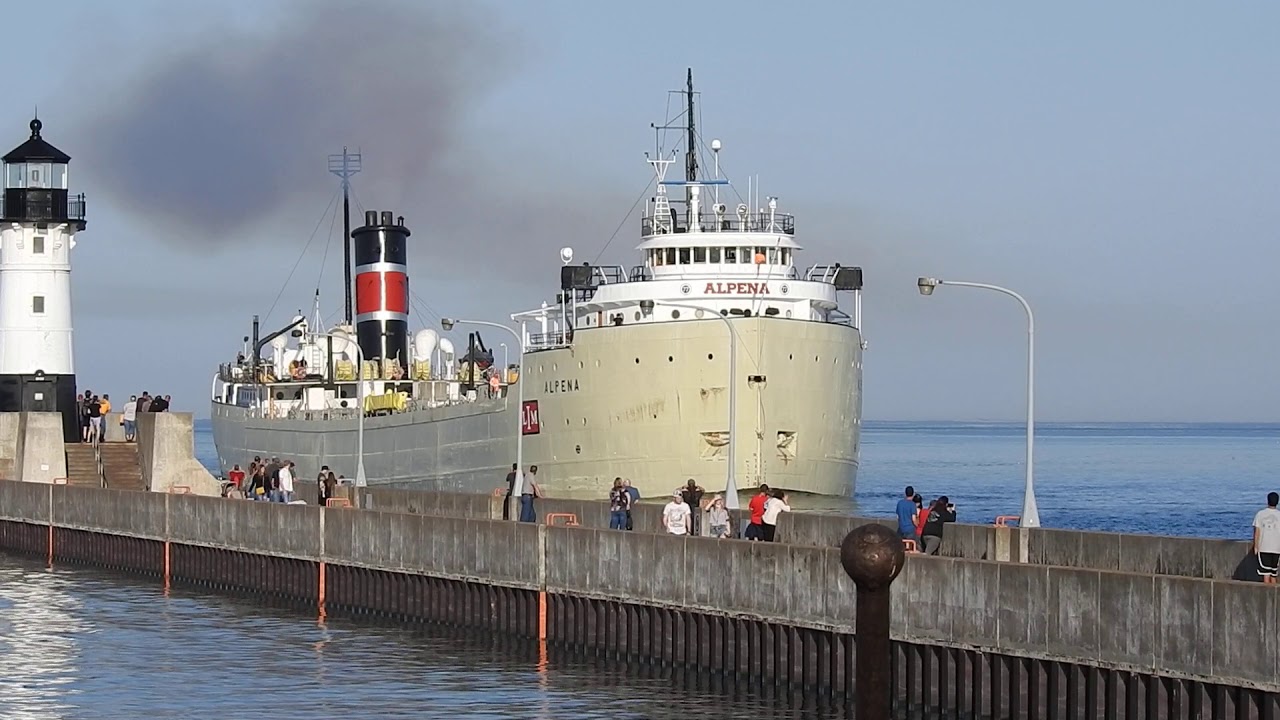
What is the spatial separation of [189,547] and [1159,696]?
2981 cm

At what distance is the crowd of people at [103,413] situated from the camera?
2438 inches

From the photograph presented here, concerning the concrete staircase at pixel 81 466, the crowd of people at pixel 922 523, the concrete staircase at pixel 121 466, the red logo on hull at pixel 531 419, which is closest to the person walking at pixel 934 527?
the crowd of people at pixel 922 523

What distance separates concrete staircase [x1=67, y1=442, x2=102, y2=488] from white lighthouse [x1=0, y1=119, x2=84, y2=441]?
2955mm

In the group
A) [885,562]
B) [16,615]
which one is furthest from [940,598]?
[16,615]

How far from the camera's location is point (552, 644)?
34.1 m

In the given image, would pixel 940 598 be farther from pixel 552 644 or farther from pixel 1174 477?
pixel 1174 477

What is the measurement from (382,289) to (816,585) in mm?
61463

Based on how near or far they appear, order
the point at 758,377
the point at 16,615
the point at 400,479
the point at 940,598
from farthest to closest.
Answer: the point at 400,479 < the point at 758,377 < the point at 16,615 < the point at 940,598

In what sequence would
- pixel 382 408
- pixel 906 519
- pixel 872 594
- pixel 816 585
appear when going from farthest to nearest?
pixel 382 408, pixel 906 519, pixel 816 585, pixel 872 594

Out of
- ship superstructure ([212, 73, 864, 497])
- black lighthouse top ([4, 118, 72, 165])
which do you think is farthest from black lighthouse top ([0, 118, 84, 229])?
ship superstructure ([212, 73, 864, 497])

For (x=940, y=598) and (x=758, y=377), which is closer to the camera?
(x=940, y=598)

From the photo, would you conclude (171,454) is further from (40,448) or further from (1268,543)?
(1268,543)

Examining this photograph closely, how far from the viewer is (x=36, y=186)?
63156mm

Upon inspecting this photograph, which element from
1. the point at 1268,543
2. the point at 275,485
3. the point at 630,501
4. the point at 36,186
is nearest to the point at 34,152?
the point at 36,186
